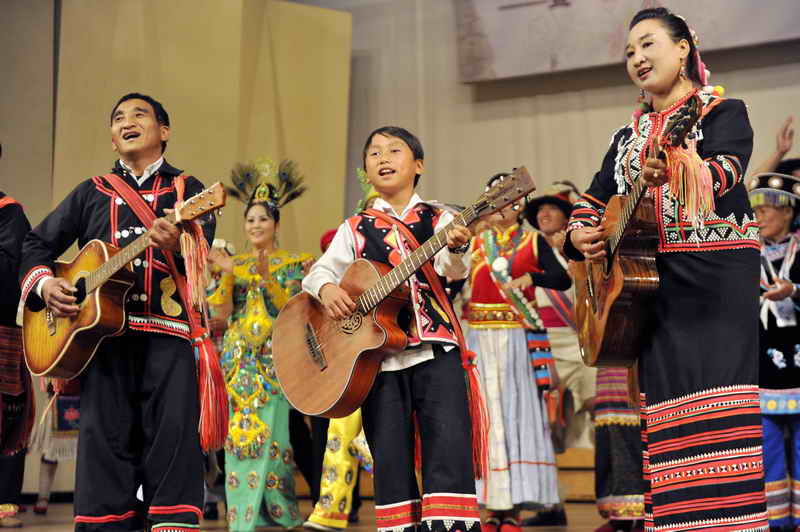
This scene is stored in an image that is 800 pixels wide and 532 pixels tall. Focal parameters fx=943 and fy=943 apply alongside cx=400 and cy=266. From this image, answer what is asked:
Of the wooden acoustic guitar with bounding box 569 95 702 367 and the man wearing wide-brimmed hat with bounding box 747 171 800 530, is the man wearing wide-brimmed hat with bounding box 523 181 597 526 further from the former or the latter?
the wooden acoustic guitar with bounding box 569 95 702 367

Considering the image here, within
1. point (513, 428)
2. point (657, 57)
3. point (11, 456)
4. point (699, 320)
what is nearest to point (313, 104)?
point (513, 428)

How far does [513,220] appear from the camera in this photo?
5.31m

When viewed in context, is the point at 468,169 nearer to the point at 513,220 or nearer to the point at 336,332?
the point at 513,220

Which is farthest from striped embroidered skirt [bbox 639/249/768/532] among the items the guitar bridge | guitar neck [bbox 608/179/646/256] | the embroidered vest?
the guitar bridge

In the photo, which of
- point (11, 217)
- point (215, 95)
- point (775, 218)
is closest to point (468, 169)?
point (215, 95)

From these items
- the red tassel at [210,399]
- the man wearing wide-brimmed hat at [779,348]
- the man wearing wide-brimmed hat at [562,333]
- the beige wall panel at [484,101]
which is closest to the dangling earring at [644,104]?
the red tassel at [210,399]

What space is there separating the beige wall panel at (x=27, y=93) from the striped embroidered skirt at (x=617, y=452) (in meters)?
4.79

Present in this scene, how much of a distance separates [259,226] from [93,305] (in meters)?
2.74

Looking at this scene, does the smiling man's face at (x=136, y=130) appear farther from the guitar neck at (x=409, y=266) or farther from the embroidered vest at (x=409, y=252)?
the guitar neck at (x=409, y=266)

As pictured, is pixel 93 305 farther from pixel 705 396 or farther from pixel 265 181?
pixel 265 181

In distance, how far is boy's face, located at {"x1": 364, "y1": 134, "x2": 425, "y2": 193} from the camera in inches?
130

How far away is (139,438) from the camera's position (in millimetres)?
3137

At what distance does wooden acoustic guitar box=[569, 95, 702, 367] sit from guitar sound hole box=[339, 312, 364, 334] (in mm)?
763

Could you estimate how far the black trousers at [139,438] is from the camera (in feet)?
→ 9.86
